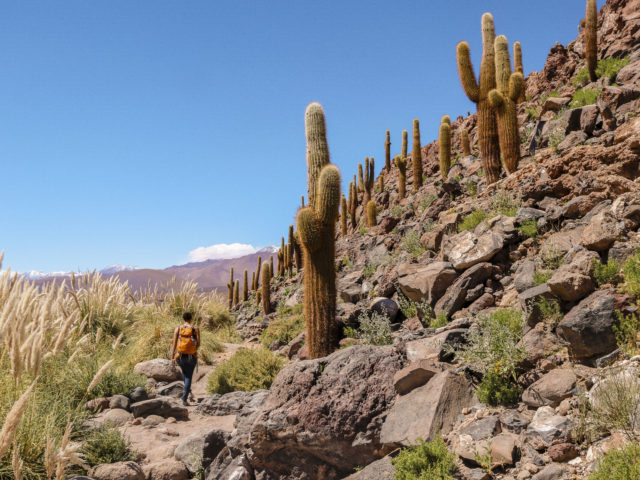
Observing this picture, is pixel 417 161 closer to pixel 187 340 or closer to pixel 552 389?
pixel 187 340

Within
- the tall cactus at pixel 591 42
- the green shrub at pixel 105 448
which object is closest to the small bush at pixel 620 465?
the green shrub at pixel 105 448

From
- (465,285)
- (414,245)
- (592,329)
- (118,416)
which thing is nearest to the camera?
(592,329)

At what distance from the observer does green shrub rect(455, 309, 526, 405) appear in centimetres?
427

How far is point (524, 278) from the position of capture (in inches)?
235

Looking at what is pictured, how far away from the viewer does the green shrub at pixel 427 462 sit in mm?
3564

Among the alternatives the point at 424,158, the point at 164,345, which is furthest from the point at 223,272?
the point at 164,345

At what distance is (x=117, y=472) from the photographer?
185 inches

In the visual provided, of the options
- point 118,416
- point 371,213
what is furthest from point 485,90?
point 118,416

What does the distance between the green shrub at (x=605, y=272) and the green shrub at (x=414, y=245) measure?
5520mm

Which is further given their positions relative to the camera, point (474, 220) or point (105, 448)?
point (474, 220)

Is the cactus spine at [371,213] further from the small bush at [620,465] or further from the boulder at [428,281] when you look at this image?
the small bush at [620,465]

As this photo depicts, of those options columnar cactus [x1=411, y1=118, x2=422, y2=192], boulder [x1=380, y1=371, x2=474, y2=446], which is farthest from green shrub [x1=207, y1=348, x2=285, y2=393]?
columnar cactus [x1=411, y1=118, x2=422, y2=192]

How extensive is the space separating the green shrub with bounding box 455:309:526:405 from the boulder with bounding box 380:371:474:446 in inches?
9.1

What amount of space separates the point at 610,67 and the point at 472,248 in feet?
35.4
